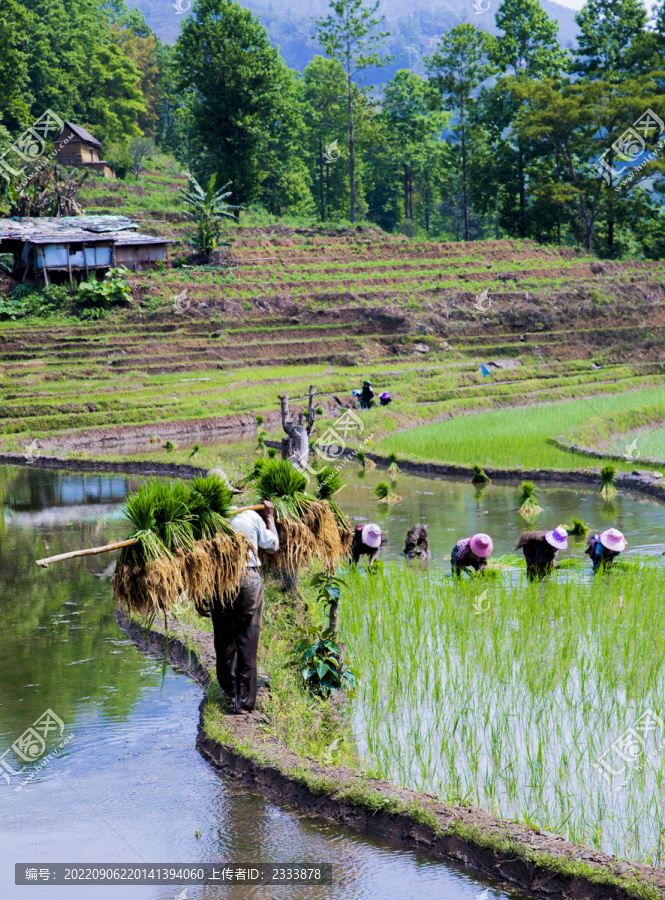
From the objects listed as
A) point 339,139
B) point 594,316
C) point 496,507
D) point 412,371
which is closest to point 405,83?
point 339,139

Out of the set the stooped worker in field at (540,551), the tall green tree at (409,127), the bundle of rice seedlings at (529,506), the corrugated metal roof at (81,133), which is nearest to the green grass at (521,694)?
the stooped worker in field at (540,551)

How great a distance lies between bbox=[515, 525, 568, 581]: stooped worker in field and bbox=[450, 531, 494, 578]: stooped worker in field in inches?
15.9

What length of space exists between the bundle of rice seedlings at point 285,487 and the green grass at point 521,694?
1142 mm

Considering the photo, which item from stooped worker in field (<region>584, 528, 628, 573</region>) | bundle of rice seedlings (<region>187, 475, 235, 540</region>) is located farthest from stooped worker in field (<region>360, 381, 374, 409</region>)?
bundle of rice seedlings (<region>187, 475, 235, 540</region>)

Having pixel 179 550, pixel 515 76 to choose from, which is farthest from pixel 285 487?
pixel 515 76

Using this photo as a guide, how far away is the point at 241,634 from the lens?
17.9ft

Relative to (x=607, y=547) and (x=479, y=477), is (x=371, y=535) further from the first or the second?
(x=479, y=477)

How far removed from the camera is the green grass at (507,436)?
15.7 metres

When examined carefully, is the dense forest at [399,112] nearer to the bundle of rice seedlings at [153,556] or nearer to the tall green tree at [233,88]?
the tall green tree at [233,88]

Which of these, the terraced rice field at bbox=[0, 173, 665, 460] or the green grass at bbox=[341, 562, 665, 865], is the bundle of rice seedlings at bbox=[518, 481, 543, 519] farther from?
the terraced rice field at bbox=[0, 173, 665, 460]

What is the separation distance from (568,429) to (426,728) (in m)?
13.7

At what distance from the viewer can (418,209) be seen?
67562 millimetres

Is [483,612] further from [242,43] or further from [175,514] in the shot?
[242,43]

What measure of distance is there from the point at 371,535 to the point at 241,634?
343cm
